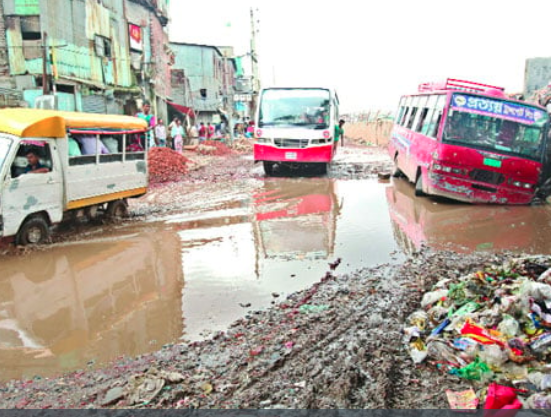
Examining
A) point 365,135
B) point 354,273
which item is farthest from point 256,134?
point 365,135

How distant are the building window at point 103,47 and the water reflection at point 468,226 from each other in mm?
17407

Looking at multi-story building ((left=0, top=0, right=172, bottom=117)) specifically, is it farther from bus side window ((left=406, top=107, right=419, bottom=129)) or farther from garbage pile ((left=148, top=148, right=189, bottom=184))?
bus side window ((left=406, top=107, right=419, bottom=129))

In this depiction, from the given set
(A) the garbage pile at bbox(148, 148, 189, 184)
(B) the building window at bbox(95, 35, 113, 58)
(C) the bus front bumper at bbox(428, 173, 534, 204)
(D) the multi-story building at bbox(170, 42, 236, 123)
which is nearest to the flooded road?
(C) the bus front bumper at bbox(428, 173, 534, 204)

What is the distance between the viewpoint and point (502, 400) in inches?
119

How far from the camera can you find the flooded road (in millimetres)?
4945

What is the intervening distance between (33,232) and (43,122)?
1.77 meters

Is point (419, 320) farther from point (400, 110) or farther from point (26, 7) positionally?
point (26, 7)

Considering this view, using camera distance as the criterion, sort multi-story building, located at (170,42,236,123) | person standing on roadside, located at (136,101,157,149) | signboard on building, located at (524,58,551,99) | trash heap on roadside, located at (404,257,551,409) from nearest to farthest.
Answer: trash heap on roadside, located at (404,257,551,409), signboard on building, located at (524,58,551,99), person standing on roadside, located at (136,101,157,149), multi-story building, located at (170,42,236,123)

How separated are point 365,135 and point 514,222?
102ft

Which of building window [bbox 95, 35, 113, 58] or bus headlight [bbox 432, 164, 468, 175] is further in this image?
building window [bbox 95, 35, 113, 58]

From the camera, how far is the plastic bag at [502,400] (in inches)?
118

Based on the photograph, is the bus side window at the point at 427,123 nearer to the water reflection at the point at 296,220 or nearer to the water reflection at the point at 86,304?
the water reflection at the point at 296,220

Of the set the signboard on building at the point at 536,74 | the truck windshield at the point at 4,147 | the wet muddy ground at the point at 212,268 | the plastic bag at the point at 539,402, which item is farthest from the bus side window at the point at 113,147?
the signboard on building at the point at 536,74

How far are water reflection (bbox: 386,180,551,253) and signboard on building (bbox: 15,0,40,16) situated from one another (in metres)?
16.4
